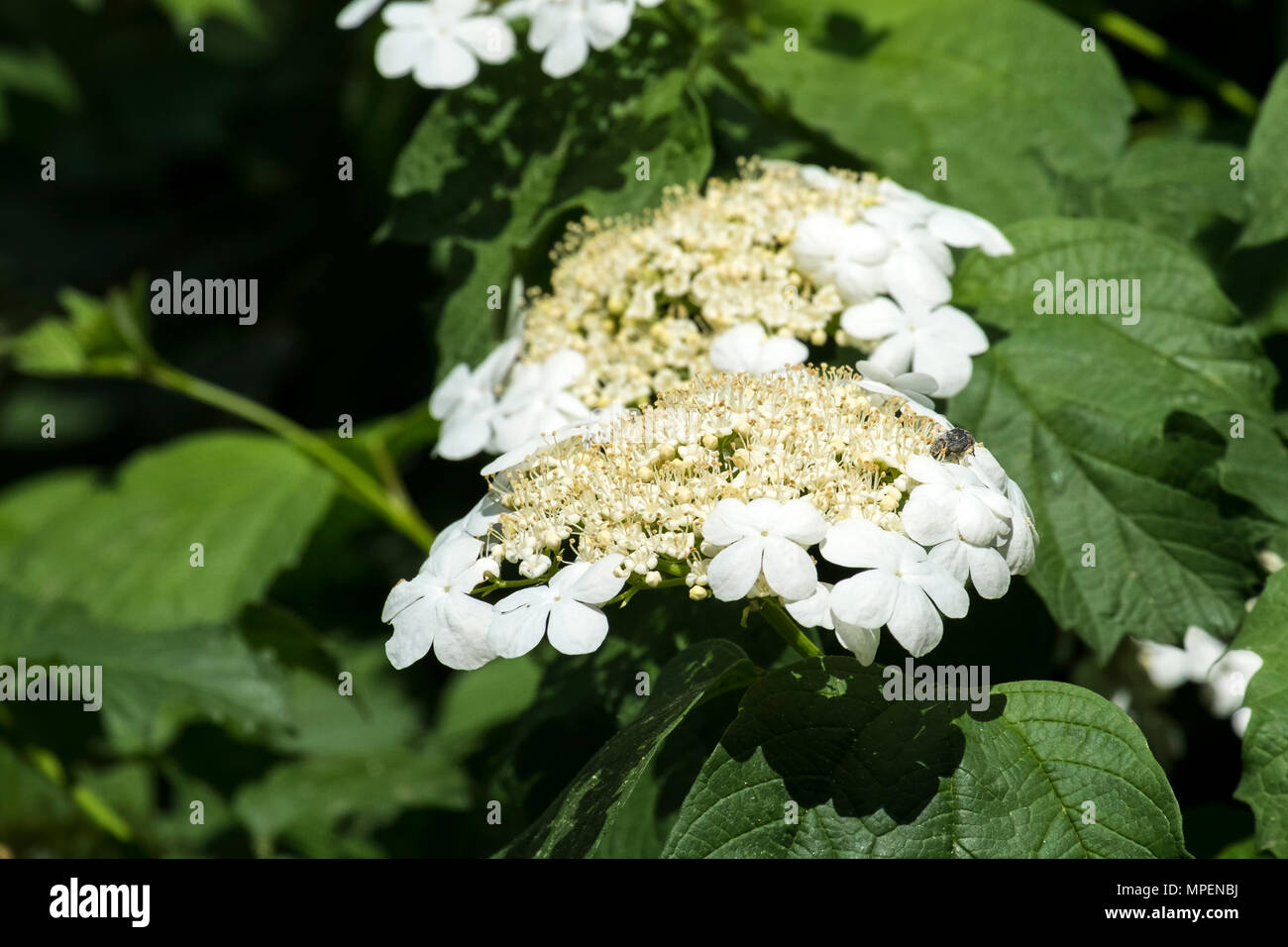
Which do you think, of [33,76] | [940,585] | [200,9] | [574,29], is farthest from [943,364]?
[33,76]

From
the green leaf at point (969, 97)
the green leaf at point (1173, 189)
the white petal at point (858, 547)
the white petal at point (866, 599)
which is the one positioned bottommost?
the white petal at point (866, 599)

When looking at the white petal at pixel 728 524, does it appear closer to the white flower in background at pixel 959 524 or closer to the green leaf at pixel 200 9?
the white flower in background at pixel 959 524

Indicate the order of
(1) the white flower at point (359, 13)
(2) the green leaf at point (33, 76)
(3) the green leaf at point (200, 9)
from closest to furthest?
(1) the white flower at point (359, 13) → (3) the green leaf at point (200, 9) → (2) the green leaf at point (33, 76)

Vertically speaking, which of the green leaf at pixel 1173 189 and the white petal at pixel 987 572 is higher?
the green leaf at pixel 1173 189

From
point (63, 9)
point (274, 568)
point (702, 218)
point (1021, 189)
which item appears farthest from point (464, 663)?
point (63, 9)

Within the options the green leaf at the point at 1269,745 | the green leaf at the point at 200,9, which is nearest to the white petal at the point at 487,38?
the green leaf at the point at 1269,745

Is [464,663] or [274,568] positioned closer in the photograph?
[464,663]

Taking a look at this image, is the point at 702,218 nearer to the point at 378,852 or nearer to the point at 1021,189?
the point at 1021,189
